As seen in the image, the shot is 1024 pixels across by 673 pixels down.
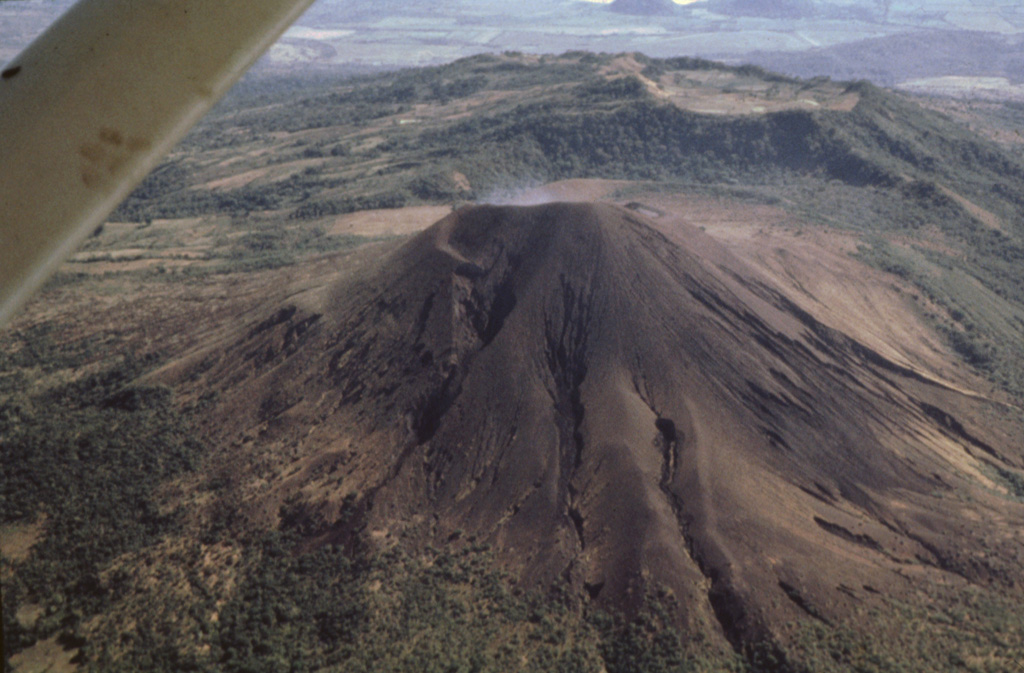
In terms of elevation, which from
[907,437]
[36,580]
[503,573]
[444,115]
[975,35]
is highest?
[975,35]

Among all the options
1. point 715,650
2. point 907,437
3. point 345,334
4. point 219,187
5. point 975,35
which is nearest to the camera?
point 715,650

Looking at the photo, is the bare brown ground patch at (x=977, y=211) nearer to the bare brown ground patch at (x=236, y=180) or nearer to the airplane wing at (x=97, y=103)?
the airplane wing at (x=97, y=103)

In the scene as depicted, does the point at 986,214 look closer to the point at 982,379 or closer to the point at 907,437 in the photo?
the point at 982,379

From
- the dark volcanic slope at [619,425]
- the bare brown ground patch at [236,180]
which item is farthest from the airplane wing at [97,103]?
the bare brown ground patch at [236,180]

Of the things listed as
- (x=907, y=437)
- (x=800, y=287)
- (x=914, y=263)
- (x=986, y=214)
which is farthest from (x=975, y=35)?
(x=907, y=437)

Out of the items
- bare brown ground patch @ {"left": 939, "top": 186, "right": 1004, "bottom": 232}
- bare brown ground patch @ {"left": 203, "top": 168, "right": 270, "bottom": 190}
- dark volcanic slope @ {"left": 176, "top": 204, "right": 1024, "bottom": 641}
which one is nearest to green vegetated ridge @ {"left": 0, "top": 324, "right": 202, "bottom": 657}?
dark volcanic slope @ {"left": 176, "top": 204, "right": 1024, "bottom": 641}

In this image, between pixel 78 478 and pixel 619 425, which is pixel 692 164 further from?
pixel 78 478

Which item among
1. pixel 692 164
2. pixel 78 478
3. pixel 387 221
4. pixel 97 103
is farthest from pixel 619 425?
pixel 692 164
